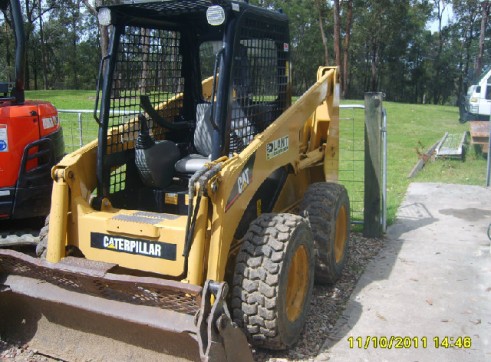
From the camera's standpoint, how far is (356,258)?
611 cm

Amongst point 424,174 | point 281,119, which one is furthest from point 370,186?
point 424,174

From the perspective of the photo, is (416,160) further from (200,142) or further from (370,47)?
(370,47)

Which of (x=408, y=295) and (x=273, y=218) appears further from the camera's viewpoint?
(x=408, y=295)

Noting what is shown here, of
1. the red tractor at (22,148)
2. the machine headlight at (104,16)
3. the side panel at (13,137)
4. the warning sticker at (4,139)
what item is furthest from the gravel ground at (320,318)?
the machine headlight at (104,16)

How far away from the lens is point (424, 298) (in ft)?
16.4

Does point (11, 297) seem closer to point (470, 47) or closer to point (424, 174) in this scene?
point (424, 174)

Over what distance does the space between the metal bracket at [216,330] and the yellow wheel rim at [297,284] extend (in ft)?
2.92

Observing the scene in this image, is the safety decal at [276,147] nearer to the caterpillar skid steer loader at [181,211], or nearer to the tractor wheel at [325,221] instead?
the caterpillar skid steer loader at [181,211]

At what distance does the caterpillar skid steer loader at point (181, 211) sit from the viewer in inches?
139

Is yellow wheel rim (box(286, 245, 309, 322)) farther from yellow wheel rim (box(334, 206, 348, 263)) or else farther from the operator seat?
yellow wheel rim (box(334, 206, 348, 263))

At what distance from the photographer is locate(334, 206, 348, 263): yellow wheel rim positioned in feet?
18.4

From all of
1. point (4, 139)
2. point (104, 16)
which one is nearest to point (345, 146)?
point (4, 139)

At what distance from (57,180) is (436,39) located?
205 feet

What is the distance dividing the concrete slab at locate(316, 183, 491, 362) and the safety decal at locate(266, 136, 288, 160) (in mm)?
1502
